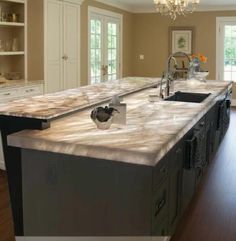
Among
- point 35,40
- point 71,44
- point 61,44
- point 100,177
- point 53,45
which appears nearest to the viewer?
point 100,177

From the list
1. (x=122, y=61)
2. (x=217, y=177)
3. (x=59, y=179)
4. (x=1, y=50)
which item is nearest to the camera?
(x=59, y=179)

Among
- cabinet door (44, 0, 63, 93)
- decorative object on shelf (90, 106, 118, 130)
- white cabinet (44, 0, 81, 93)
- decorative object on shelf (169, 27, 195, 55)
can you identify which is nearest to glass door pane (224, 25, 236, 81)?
decorative object on shelf (169, 27, 195, 55)

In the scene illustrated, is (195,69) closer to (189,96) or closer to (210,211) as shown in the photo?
(189,96)

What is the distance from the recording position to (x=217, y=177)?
4410mm

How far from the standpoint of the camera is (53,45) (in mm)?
6355

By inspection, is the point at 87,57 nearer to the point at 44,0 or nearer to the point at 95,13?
the point at 95,13

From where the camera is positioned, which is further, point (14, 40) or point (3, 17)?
point (14, 40)

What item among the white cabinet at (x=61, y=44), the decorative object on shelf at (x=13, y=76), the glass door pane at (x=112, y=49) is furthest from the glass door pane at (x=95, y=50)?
the decorative object on shelf at (x=13, y=76)

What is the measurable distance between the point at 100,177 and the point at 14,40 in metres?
4.32

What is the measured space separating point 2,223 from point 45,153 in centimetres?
104

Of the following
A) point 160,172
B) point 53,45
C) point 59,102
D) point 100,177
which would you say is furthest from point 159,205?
point 53,45

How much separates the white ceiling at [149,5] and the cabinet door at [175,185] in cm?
611

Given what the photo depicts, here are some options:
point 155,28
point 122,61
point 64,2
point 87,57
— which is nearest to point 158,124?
point 64,2

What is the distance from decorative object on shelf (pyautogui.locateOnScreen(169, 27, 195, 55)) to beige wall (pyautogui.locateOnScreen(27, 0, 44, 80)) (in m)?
4.79
